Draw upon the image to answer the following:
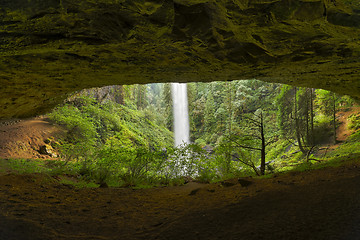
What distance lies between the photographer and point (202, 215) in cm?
262

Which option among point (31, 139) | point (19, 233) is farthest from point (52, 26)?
point (31, 139)

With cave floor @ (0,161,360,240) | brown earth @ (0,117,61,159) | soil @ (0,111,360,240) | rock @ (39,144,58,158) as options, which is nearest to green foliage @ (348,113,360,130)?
cave floor @ (0,161,360,240)

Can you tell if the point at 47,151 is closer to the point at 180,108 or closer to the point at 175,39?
the point at 175,39

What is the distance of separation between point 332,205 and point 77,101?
17.1 meters

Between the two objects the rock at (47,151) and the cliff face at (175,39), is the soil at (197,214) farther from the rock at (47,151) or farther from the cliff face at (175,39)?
the rock at (47,151)

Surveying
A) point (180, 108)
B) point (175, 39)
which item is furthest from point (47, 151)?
point (180, 108)

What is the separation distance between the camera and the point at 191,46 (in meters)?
3.76

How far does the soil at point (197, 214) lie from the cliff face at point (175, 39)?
257 centimetres

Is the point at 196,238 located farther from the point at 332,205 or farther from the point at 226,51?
the point at 226,51

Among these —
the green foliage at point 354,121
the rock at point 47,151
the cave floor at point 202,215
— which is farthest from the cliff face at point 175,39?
the green foliage at point 354,121

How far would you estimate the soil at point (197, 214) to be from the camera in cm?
203

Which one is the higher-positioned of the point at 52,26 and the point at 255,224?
the point at 52,26

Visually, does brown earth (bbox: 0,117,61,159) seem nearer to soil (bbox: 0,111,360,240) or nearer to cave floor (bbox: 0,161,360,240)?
soil (bbox: 0,111,360,240)

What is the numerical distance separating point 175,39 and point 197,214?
297 cm
